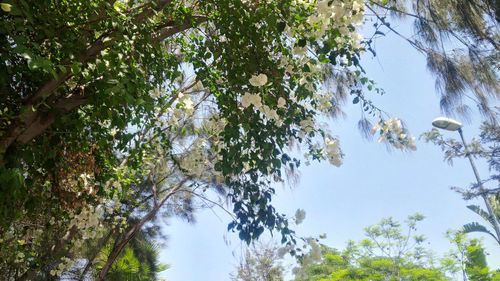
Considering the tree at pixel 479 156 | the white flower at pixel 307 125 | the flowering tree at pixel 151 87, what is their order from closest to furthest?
the flowering tree at pixel 151 87 < the white flower at pixel 307 125 < the tree at pixel 479 156

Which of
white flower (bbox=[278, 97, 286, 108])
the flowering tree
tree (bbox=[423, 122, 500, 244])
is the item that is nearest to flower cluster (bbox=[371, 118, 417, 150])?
the flowering tree

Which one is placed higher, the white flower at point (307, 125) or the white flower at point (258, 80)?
the white flower at point (258, 80)

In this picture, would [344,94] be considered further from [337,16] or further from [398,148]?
[337,16]

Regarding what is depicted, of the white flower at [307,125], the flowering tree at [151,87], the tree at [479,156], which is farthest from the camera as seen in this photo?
the tree at [479,156]

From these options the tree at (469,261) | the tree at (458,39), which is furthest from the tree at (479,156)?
the tree at (458,39)

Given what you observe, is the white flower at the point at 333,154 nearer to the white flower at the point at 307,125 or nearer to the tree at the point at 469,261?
the white flower at the point at 307,125

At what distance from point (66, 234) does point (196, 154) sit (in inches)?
42.6

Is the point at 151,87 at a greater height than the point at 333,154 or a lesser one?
greater

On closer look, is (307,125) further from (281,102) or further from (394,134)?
(394,134)

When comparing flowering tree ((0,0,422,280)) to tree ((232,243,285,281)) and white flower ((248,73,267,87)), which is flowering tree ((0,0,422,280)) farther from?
tree ((232,243,285,281))

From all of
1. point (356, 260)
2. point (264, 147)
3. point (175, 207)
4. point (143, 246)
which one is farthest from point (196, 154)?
point (356, 260)

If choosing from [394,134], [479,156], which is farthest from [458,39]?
[479,156]

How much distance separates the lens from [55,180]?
8.27 ft

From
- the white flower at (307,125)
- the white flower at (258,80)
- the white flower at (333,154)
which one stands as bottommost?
the white flower at (333,154)
